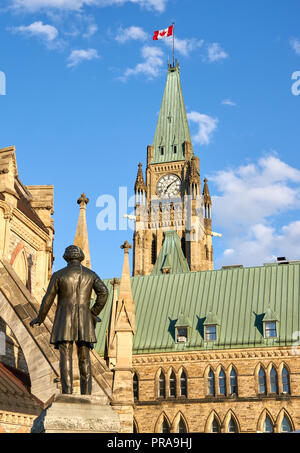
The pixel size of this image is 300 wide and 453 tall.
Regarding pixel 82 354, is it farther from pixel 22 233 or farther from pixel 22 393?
pixel 22 233

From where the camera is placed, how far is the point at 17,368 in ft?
78.8

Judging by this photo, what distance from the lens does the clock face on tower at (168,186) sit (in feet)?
280

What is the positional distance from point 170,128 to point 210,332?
50.0 metres

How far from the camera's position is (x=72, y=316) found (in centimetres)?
1023

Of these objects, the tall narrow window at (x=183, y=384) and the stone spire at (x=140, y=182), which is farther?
the stone spire at (x=140, y=182)

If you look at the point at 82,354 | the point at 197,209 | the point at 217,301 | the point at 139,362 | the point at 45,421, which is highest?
the point at 197,209

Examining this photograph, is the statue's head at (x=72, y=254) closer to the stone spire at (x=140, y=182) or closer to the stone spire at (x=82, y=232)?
the stone spire at (x=82, y=232)

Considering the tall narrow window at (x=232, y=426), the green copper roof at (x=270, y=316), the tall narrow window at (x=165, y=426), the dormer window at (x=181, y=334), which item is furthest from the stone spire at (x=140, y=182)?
the tall narrow window at (x=232, y=426)

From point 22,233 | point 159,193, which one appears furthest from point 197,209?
point 22,233

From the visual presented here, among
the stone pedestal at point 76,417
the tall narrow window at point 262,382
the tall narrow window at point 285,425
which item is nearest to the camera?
the stone pedestal at point 76,417

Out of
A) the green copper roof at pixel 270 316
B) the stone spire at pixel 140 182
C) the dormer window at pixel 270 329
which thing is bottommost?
the dormer window at pixel 270 329

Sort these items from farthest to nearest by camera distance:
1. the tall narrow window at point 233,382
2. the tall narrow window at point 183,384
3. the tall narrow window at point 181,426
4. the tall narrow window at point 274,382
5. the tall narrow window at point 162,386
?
the tall narrow window at point 162,386 → the tall narrow window at point 183,384 → the tall narrow window at point 181,426 → the tall narrow window at point 233,382 → the tall narrow window at point 274,382

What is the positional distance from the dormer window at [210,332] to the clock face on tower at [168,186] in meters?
43.1

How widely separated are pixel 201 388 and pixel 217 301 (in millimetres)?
6649
